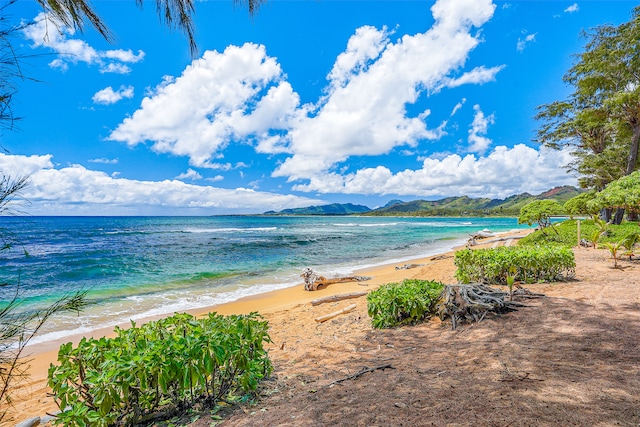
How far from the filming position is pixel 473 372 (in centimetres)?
358

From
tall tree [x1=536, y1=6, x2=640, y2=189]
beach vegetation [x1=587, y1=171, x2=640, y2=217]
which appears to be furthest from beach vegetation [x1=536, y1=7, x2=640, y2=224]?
beach vegetation [x1=587, y1=171, x2=640, y2=217]

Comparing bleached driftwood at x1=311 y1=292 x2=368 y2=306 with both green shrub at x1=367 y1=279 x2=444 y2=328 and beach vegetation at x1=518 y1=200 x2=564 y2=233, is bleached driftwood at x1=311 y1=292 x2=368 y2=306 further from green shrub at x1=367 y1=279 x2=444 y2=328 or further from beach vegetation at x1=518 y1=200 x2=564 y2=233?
beach vegetation at x1=518 y1=200 x2=564 y2=233

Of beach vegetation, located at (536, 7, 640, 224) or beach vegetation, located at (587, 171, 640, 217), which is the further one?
beach vegetation, located at (536, 7, 640, 224)

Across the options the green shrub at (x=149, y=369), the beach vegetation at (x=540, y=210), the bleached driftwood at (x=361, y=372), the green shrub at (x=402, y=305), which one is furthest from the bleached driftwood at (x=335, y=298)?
the beach vegetation at (x=540, y=210)

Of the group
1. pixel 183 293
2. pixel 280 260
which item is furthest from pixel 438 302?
pixel 280 260

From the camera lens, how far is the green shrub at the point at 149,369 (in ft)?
8.55

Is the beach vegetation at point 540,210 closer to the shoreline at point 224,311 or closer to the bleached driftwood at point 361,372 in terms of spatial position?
the shoreline at point 224,311

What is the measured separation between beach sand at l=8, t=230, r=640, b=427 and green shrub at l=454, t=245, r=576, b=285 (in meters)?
1.11

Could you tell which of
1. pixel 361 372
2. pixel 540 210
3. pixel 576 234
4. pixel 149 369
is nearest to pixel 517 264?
pixel 361 372

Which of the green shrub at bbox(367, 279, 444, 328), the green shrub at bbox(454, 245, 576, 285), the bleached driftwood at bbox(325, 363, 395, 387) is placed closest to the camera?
the bleached driftwood at bbox(325, 363, 395, 387)

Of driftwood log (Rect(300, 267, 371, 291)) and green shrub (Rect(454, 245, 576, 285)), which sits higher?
green shrub (Rect(454, 245, 576, 285))

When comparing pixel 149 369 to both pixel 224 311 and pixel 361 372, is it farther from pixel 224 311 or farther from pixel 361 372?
pixel 224 311

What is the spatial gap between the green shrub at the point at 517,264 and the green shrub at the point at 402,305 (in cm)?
246

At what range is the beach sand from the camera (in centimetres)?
268
